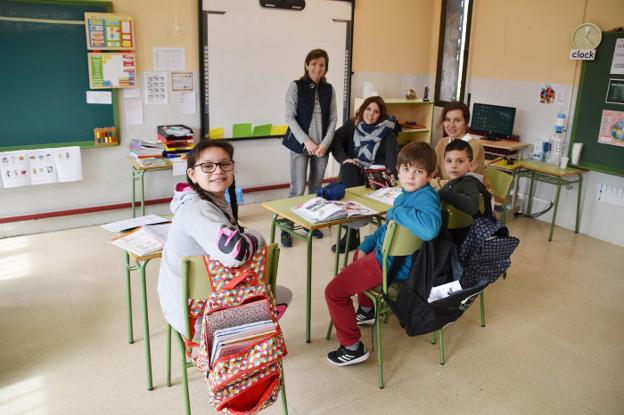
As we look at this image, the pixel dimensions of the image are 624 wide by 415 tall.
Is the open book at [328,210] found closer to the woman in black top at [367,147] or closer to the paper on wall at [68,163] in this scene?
the woman in black top at [367,147]

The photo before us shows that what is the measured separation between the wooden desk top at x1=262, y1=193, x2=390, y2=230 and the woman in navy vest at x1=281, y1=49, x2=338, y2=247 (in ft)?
3.71

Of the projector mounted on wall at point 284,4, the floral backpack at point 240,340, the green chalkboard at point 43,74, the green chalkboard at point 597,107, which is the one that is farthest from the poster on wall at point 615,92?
the green chalkboard at point 43,74

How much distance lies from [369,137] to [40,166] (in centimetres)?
263

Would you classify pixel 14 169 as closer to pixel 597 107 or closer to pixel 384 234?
pixel 384 234

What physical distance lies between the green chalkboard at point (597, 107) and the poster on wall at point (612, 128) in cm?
2

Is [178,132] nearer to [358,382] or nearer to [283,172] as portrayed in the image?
[283,172]

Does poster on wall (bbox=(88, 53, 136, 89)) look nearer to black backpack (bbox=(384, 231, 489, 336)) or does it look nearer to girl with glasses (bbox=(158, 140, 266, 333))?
girl with glasses (bbox=(158, 140, 266, 333))

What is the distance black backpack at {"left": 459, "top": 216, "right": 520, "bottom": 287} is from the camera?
8.18 feet

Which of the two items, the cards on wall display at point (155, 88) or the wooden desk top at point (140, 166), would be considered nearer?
the wooden desk top at point (140, 166)

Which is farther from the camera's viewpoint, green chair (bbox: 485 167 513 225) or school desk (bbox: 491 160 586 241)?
school desk (bbox: 491 160 586 241)

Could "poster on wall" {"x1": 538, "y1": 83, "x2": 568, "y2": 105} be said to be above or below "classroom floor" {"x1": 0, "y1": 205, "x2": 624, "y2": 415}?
above

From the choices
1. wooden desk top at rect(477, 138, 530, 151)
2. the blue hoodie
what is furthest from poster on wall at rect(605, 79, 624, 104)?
the blue hoodie

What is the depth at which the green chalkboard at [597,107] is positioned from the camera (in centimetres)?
457

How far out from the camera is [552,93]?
507 cm
